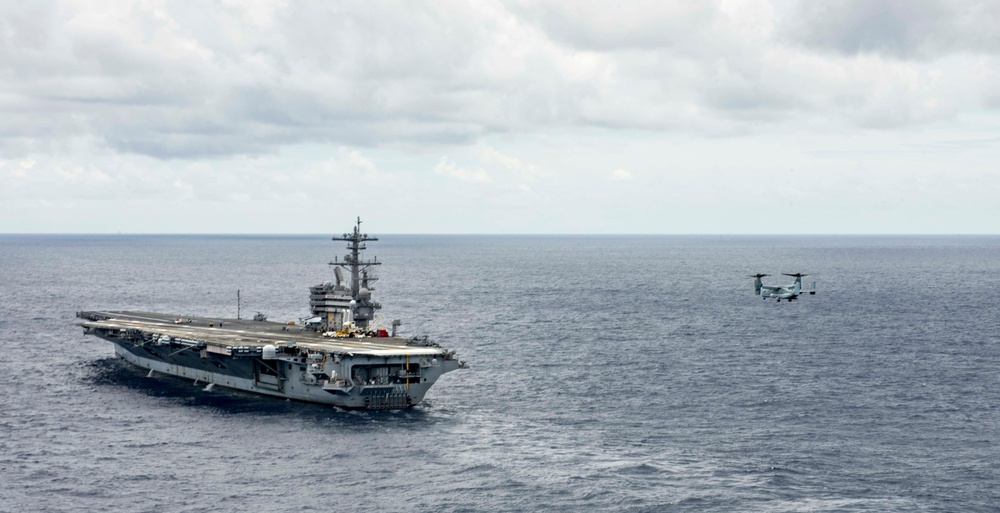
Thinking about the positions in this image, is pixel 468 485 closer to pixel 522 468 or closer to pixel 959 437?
pixel 522 468

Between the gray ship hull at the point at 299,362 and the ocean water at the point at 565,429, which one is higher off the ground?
the gray ship hull at the point at 299,362

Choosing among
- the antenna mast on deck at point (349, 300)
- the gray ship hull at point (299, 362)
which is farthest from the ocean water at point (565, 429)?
the antenna mast on deck at point (349, 300)

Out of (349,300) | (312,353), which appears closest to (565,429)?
(312,353)

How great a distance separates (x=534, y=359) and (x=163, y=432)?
3279 centimetres

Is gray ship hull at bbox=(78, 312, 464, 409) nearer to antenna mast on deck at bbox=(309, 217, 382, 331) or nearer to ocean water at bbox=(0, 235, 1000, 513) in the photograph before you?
ocean water at bbox=(0, 235, 1000, 513)

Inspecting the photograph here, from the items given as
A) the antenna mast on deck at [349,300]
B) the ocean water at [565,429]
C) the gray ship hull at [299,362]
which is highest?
the antenna mast on deck at [349,300]

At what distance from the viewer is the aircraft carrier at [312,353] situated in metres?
58.8

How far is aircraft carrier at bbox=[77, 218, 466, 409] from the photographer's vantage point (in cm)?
5884

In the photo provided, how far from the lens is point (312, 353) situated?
60844 millimetres

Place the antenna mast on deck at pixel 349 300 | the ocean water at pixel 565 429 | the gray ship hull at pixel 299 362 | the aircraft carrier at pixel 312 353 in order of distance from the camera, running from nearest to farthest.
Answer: the ocean water at pixel 565 429 < the gray ship hull at pixel 299 362 < the aircraft carrier at pixel 312 353 < the antenna mast on deck at pixel 349 300

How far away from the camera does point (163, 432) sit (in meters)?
53.9

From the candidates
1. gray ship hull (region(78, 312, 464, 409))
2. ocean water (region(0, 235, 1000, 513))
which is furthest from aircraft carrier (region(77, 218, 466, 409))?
ocean water (region(0, 235, 1000, 513))

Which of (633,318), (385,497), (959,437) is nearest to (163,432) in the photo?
(385,497)

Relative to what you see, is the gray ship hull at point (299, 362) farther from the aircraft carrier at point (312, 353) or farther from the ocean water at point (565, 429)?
the ocean water at point (565, 429)
